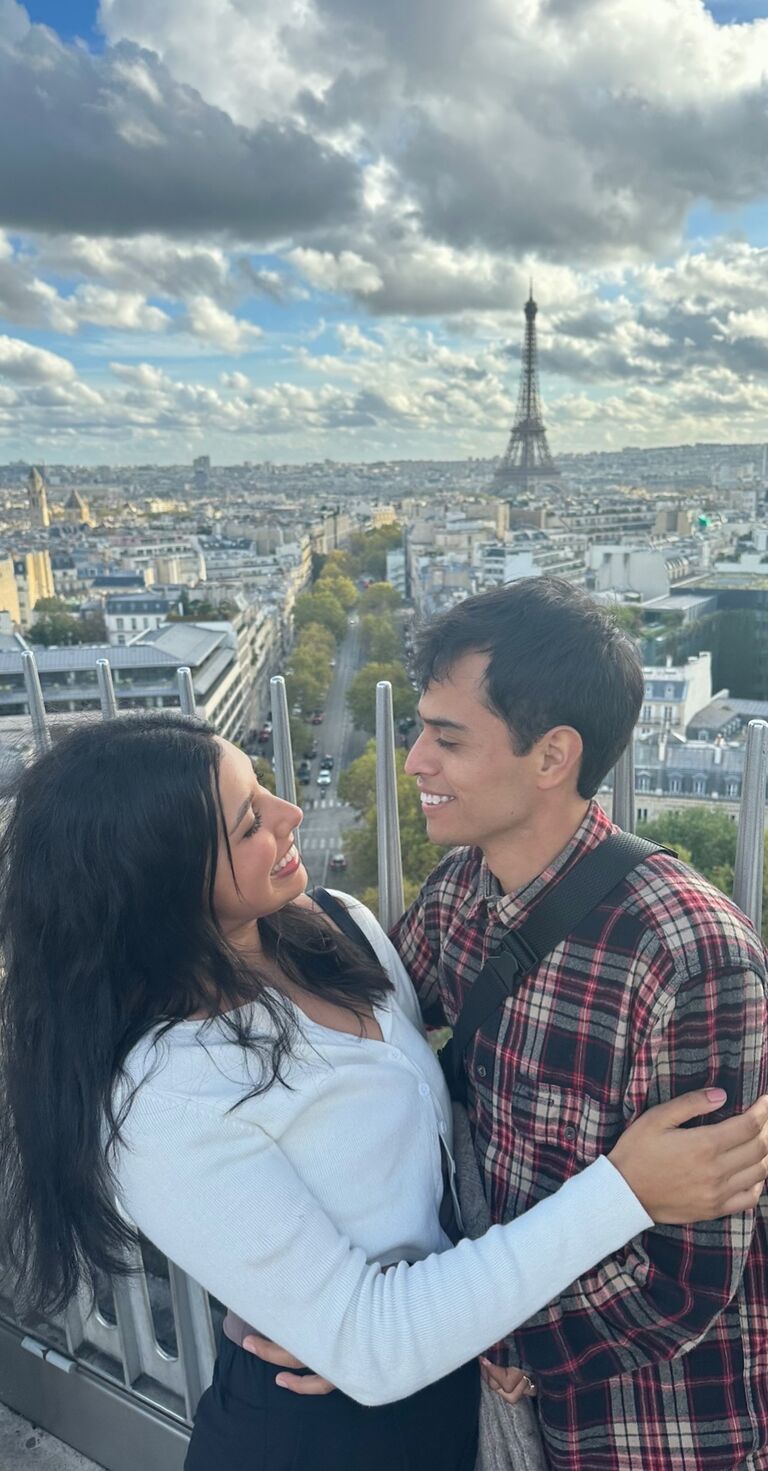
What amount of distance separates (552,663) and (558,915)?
0.22m

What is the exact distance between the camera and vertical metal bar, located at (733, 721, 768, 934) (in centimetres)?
94

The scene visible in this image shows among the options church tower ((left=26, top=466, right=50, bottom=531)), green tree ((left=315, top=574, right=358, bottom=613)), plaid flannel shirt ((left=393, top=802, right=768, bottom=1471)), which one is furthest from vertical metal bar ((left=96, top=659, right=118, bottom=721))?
church tower ((left=26, top=466, right=50, bottom=531))

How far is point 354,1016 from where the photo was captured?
3.07 feet

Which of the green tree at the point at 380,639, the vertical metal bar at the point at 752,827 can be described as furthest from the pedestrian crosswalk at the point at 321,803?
the vertical metal bar at the point at 752,827

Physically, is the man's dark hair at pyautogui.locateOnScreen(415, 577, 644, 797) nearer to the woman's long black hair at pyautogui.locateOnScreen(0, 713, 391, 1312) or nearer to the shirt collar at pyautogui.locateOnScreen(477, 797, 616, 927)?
the shirt collar at pyautogui.locateOnScreen(477, 797, 616, 927)

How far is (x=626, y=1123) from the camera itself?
2.80ft

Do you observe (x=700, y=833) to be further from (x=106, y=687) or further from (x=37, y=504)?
(x=37, y=504)

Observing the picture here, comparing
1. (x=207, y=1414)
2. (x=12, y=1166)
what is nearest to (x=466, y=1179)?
(x=207, y=1414)

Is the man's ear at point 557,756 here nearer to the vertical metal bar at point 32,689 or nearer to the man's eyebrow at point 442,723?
the man's eyebrow at point 442,723

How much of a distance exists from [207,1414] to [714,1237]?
0.47 m

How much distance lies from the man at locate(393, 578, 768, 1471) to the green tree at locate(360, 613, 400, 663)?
20.5 m

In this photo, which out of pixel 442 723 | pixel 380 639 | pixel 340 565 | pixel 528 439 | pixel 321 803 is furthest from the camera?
pixel 528 439

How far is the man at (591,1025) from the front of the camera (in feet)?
2.68

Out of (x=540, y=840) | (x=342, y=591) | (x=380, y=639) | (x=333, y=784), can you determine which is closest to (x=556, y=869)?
(x=540, y=840)
